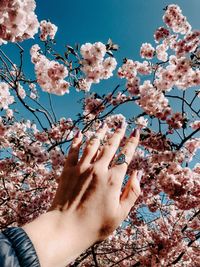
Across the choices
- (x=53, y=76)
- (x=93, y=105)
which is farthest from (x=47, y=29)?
(x=93, y=105)

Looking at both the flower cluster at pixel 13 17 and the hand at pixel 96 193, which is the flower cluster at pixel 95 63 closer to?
the flower cluster at pixel 13 17

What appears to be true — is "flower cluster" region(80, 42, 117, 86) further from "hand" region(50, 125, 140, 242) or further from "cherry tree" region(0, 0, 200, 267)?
"hand" region(50, 125, 140, 242)

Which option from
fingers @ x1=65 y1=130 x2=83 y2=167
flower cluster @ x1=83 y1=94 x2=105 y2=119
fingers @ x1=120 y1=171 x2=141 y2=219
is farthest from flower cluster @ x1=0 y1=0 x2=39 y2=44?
flower cluster @ x1=83 y1=94 x2=105 y2=119

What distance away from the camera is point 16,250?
103 centimetres

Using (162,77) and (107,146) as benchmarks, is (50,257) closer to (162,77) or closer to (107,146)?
(107,146)

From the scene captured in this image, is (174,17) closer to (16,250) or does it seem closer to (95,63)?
(95,63)

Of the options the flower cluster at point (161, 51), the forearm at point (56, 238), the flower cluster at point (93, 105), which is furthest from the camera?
the flower cluster at point (161, 51)

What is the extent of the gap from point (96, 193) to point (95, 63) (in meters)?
5.67

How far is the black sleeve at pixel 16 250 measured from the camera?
98cm

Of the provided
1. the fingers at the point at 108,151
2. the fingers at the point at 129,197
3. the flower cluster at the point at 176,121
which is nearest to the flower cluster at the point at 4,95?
the flower cluster at the point at 176,121

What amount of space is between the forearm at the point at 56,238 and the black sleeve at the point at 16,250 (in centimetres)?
4

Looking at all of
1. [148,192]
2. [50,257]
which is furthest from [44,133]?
[50,257]

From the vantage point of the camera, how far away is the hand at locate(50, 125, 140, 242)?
1.37 m

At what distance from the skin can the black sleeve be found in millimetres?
42
